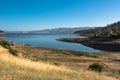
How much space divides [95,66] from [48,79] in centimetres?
1555

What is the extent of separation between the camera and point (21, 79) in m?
9.31

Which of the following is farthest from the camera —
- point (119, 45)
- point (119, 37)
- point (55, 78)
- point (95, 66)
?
point (119, 37)

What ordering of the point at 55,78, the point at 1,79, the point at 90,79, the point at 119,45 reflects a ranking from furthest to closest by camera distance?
the point at 119,45
the point at 90,79
the point at 55,78
the point at 1,79

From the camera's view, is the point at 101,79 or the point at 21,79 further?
the point at 101,79

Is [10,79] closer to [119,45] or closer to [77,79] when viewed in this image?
[77,79]

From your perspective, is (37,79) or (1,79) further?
(37,79)

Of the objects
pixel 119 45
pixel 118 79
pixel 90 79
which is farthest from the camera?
pixel 119 45

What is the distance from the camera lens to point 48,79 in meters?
9.98

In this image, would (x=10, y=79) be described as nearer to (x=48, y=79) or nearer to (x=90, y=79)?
(x=48, y=79)

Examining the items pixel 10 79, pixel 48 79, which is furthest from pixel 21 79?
pixel 48 79

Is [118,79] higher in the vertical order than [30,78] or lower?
lower

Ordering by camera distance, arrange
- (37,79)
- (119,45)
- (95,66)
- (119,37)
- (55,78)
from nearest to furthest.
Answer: (37,79)
(55,78)
(95,66)
(119,45)
(119,37)

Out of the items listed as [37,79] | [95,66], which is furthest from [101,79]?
[95,66]

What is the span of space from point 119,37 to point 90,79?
354 feet
